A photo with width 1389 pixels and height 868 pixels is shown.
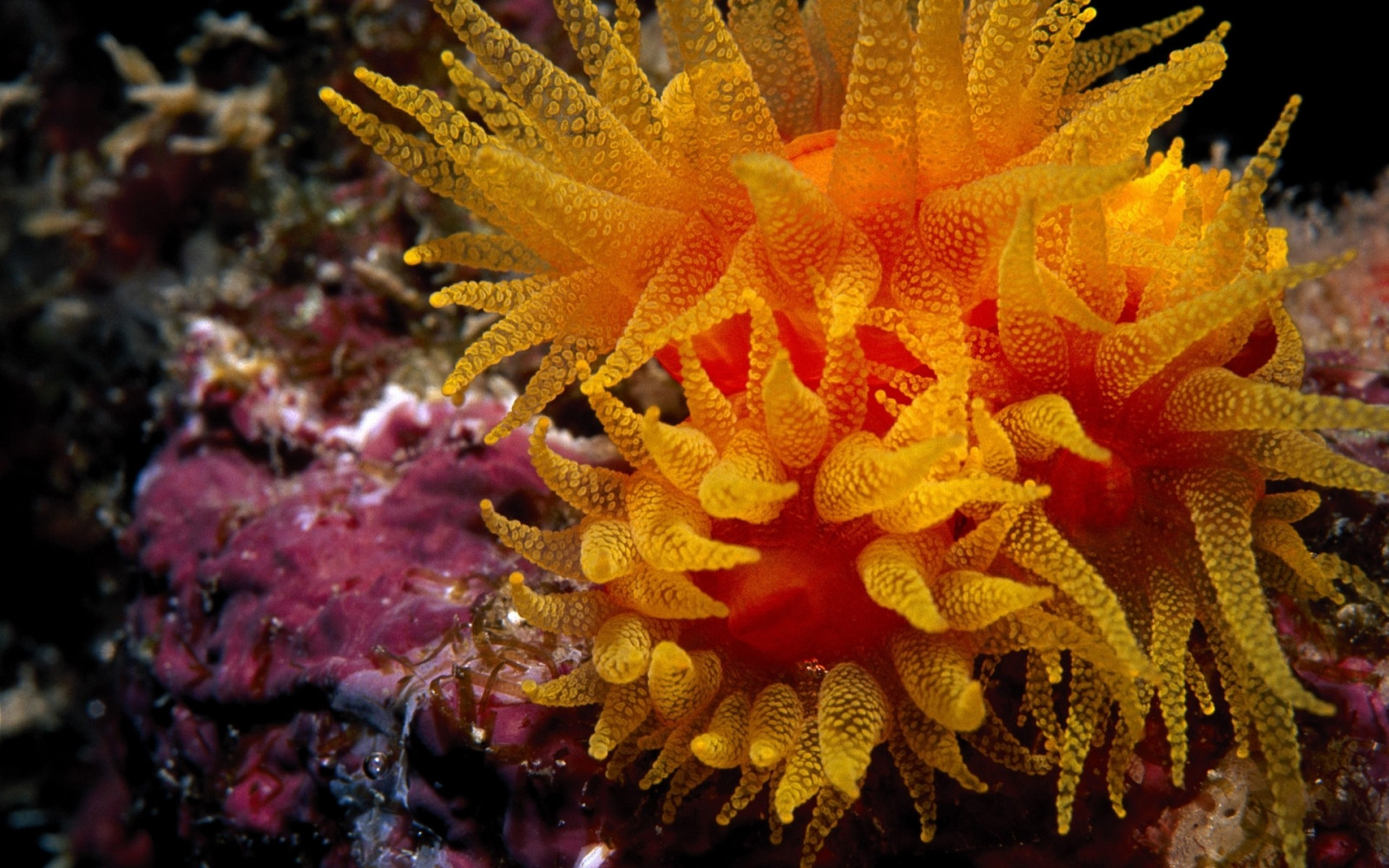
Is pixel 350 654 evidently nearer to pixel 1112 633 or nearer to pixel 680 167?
pixel 680 167

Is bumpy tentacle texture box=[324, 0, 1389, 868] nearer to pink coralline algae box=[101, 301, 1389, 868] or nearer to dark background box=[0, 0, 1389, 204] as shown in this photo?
pink coralline algae box=[101, 301, 1389, 868]

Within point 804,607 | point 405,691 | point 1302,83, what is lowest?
point 405,691

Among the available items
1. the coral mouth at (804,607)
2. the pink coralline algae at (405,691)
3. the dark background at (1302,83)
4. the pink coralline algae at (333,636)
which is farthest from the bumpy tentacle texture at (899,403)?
the dark background at (1302,83)

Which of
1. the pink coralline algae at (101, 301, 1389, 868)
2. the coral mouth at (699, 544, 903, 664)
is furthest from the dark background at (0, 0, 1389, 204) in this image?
the coral mouth at (699, 544, 903, 664)

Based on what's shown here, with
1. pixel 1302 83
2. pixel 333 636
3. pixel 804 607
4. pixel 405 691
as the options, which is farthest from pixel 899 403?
pixel 1302 83

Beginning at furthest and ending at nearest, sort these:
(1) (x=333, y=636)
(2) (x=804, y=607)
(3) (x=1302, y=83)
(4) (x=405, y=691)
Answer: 1. (3) (x=1302, y=83)
2. (1) (x=333, y=636)
3. (4) (x=405, y=691)
4. (2) (x=804, y=607)

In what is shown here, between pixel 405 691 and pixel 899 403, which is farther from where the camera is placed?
pixel 405 691

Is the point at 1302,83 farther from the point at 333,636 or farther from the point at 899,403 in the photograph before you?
the point at 333,636

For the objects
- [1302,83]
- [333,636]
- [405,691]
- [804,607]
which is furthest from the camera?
[1302,83]

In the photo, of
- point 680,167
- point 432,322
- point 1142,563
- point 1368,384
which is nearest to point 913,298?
point 680,167
